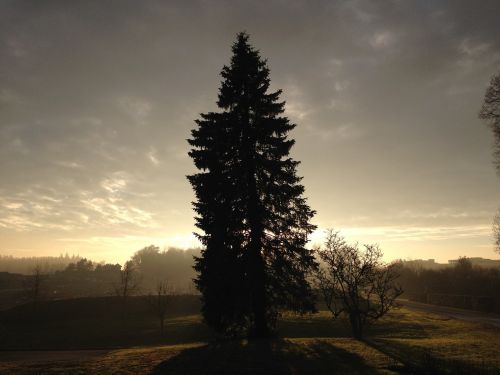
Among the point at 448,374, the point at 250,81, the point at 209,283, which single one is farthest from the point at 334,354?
the point at 250,81

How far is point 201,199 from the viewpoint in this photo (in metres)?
23.9

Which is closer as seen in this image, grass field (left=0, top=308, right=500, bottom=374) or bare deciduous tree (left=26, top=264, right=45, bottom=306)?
grass field (left=0, top=308, right=500, bottom=374)

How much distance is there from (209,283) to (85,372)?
325 inches

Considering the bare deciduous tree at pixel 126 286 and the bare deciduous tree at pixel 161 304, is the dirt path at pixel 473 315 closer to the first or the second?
the bare deciduous tree at pixel 161 304

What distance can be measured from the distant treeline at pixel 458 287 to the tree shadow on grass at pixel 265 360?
4854 centimetres

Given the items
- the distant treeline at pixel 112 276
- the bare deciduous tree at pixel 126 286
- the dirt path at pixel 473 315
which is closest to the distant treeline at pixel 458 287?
the dirt path at pixel 473 315

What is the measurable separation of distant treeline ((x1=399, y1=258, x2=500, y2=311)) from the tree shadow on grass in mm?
48541

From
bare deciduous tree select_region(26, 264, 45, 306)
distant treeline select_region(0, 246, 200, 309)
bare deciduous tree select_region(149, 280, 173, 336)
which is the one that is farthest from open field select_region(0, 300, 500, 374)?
distant treeline select_region(0, 246, 200, 309)

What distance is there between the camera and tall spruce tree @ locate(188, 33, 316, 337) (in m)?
21.9

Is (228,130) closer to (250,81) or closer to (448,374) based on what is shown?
(250,81)

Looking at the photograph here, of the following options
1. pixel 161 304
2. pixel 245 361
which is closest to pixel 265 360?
pixel 245 361

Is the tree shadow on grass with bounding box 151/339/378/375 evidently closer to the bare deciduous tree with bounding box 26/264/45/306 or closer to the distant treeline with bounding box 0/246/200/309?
the bare deciduous tree with bounding box 26/264/45/306

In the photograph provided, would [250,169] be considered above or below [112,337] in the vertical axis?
above

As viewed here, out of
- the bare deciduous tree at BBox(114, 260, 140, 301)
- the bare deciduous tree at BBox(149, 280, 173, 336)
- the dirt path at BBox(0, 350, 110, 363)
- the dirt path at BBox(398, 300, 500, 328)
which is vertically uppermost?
the bare deciduous tree at BBox(114, 260, 140, 301)
